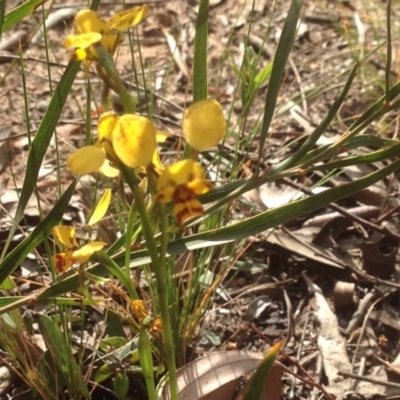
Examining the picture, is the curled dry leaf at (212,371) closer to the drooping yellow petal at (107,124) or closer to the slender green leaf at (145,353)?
the slender green leaf at (145,353)

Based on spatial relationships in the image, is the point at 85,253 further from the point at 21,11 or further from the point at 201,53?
the point at 21,11

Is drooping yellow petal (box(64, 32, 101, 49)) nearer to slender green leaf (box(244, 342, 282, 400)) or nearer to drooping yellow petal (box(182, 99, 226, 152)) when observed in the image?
drooping yellow petal (box(182, 99, 226, 152))

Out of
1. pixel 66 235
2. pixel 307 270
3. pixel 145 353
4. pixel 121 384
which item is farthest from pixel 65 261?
pixel 307 270

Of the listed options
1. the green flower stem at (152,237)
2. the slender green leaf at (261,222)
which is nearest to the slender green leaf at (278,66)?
the slender green leaf at (261,222)

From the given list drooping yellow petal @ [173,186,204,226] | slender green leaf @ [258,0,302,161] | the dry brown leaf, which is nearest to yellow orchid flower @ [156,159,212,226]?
drooping yellow petal @ [173,186,204,226]

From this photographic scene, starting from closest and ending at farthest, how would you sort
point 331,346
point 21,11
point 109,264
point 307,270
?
point 109,264 < point 21,11 < point 331,346 < point 307,270

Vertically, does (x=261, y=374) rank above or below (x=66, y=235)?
below

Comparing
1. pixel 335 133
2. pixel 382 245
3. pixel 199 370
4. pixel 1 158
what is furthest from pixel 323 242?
pixel 1 158

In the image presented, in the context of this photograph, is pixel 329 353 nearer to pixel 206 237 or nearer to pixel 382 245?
pixel 382 245

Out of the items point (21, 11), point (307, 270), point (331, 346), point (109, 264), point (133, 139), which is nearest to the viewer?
point (133, 139)
